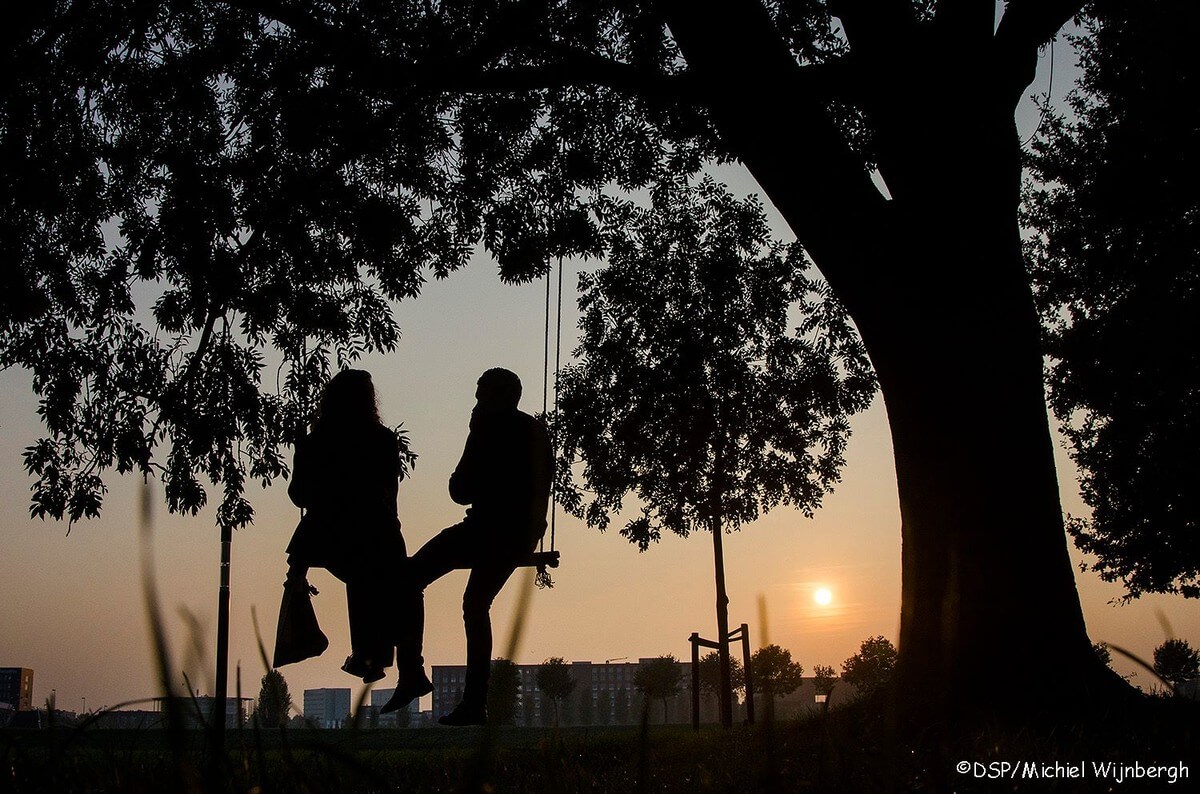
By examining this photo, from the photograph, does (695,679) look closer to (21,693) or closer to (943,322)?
(943,322)

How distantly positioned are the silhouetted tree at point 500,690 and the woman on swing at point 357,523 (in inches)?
192

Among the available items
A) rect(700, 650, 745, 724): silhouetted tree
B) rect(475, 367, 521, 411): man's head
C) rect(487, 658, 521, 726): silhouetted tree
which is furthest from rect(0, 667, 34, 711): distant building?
rect(700, 650, 745, 724): silhouetted tree

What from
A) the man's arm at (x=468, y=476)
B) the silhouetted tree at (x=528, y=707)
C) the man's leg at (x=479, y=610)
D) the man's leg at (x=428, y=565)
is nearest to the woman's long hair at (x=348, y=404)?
the man's arm at (x=468, y=476)

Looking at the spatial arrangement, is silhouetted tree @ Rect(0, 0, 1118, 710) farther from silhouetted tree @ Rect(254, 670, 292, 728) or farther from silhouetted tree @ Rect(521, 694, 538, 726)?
silhouetted tree @ Rect(254, 670, 292, 728)

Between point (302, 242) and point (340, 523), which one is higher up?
point (302, 242)

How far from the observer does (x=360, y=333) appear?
10.4m

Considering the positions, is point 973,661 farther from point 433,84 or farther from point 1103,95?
point 1103,95

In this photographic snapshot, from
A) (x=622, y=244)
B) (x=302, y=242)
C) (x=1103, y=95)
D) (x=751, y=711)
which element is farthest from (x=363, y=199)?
(x=1103, y=95)

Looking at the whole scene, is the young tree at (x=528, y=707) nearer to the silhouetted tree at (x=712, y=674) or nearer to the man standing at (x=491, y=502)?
the man standing at (x=491, y=502)

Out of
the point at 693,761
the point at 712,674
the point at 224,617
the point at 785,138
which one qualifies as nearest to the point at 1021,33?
the point at 785,138

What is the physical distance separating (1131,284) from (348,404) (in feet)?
55.8

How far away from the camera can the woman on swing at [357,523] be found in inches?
234

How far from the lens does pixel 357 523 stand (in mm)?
5996

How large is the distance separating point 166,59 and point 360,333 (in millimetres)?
3226
